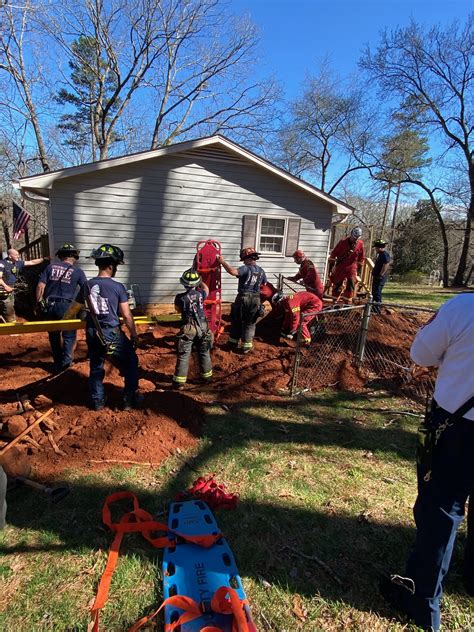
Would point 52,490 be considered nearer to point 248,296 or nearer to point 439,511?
point 439,511

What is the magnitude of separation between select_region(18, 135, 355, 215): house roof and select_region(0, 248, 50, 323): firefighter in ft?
5.10

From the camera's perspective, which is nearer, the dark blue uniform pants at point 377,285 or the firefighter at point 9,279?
the firefighter at point 9,279

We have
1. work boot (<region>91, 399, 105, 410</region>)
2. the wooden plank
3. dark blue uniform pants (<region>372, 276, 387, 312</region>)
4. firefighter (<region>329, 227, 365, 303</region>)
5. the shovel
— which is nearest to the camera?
the shovel

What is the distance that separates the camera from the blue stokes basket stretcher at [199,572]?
2.16m

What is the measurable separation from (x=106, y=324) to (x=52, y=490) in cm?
178

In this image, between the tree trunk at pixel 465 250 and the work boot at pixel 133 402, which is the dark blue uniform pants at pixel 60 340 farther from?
the tree trunk at pixel 465 250

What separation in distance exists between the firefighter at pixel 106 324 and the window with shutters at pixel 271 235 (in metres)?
6.88

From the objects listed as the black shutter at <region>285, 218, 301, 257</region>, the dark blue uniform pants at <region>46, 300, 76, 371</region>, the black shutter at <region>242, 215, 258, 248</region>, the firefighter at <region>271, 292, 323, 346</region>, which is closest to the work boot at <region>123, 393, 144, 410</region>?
the dark blue uniform pants at <region>46, 300, 76, 371</region>

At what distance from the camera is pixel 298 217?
35.6ft

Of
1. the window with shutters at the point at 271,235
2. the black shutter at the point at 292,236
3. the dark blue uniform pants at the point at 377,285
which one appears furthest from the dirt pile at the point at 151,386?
the black shutter at the point at 292,236

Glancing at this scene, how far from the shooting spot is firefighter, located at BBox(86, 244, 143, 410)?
4.16m

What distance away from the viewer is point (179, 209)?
Result: 9.63 m

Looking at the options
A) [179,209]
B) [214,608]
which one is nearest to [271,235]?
[179,209]

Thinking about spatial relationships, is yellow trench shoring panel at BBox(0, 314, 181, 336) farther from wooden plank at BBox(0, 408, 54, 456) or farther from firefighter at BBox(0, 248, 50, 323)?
firefighter at BBox(0, 248, 50, 323)
